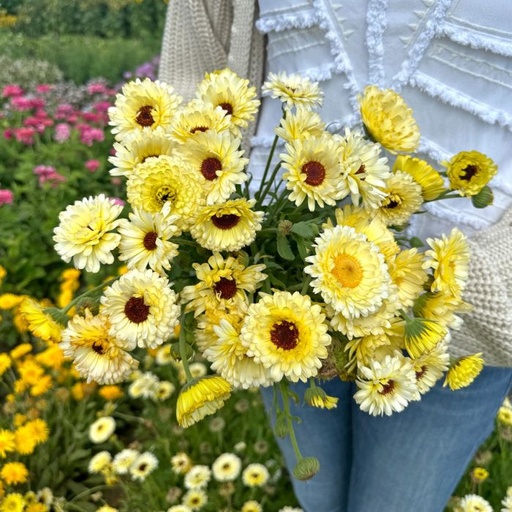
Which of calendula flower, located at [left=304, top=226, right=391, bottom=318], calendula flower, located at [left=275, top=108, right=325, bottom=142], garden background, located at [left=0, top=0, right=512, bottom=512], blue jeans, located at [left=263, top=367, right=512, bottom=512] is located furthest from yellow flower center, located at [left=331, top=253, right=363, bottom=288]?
garden background, located at [left=0, top=0, right=512, bottom=512]

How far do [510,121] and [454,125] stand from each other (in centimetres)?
6

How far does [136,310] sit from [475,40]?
1.59 feet

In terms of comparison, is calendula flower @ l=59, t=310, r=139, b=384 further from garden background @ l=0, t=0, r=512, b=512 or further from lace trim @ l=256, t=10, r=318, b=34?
garden background @ l=0, t=0, r=512, b=512

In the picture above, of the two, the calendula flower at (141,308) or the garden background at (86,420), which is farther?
the garden background at (86,420)

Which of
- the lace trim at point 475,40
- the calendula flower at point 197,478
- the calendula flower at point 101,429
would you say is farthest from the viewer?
the calendula flower at point 101,429

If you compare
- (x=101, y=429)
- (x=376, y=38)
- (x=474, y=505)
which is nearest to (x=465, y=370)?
(x=376, y=38)

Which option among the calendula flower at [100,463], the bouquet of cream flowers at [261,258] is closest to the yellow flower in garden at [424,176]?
the bouquet of cream flowers at [261,258]

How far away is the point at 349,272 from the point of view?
39cm

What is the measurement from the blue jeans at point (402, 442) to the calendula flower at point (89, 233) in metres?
0.48

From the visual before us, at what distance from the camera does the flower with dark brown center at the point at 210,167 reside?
41cm

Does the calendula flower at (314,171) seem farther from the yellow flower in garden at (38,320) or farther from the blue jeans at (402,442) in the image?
the blue jeans at (402,442)

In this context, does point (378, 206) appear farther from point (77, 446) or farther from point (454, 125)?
point (77, 446)

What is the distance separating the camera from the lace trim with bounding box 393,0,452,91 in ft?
2.02

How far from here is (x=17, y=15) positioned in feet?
12.6
